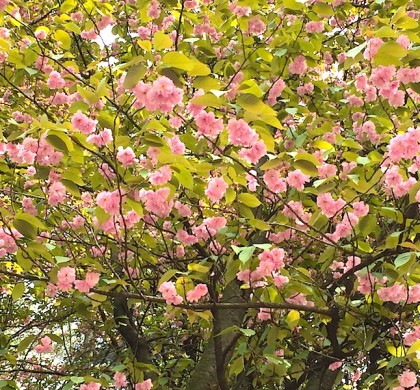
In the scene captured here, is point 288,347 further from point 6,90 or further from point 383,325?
point 6,90

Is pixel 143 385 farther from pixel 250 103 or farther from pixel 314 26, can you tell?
pixel 314 26

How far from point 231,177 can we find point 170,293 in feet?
2.51

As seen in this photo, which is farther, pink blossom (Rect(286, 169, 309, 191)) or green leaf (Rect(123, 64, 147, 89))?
pink blossom (Rect(286, 169, 309, 191))

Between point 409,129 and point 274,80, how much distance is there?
139cm

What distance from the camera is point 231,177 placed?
2818 mm

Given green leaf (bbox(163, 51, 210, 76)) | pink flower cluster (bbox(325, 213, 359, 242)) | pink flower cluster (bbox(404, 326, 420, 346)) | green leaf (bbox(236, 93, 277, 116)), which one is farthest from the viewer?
pink flower cluster (bbox(404, 326, 420, 346))

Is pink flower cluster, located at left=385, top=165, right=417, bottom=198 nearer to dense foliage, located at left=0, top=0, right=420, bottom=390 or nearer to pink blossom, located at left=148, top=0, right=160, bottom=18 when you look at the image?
dense foliage, located at left=0, top=0, right=420, bottom=390

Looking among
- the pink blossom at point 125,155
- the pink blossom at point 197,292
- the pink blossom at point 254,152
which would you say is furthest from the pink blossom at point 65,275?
the pink blossom at point 254,152

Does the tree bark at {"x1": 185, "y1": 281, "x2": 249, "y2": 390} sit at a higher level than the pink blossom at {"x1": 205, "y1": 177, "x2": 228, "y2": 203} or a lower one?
lower

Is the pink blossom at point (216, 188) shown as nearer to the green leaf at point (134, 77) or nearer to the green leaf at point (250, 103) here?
the green leaf at point (250, 103)

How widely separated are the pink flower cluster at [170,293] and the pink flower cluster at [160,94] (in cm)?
107

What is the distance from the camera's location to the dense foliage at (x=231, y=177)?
106 inches

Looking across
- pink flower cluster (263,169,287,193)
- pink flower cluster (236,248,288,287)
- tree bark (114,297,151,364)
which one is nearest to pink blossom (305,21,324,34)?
pink flower cluster (263,169,287,193)

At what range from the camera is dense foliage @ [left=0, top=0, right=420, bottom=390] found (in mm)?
2684
